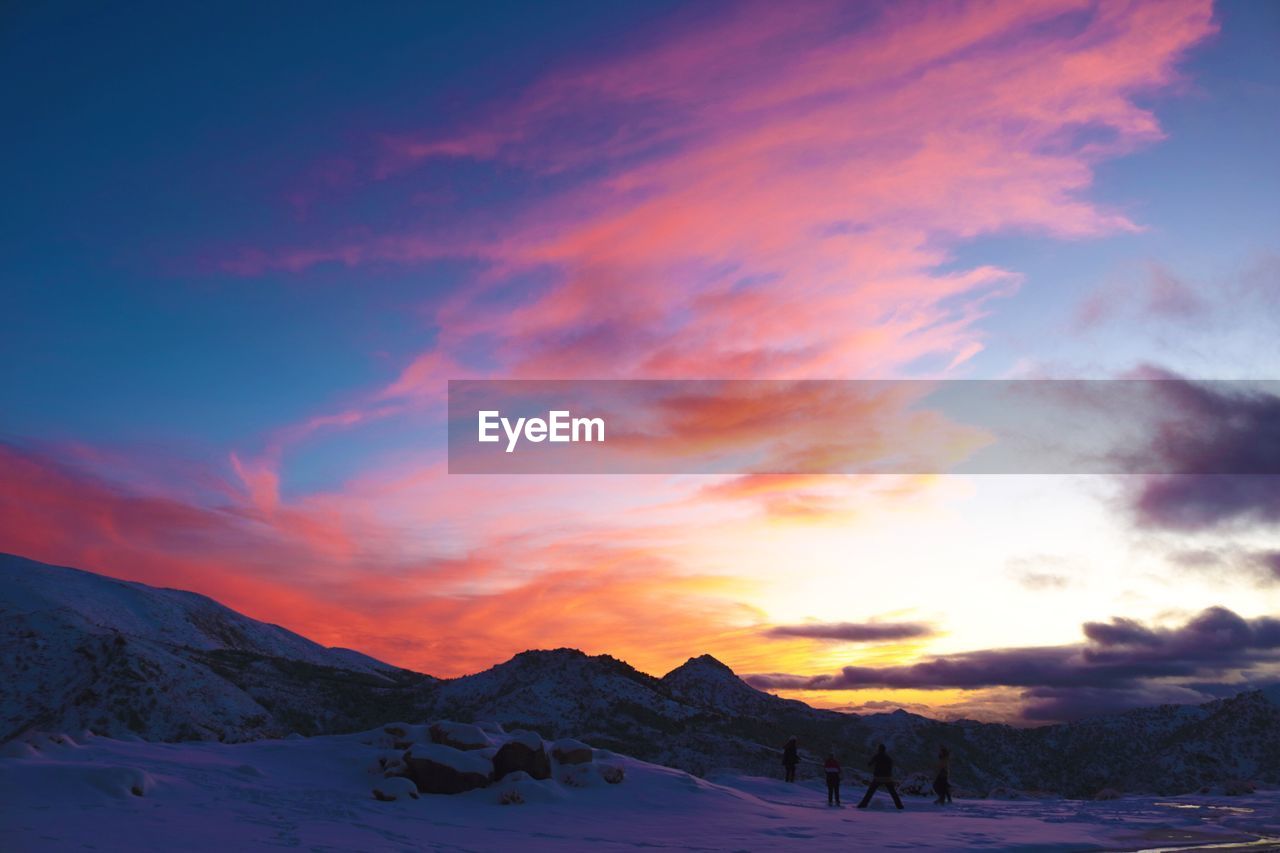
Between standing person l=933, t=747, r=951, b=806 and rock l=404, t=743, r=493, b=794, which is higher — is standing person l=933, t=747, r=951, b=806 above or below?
below

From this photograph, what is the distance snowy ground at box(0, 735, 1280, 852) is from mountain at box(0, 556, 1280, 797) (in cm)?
1804

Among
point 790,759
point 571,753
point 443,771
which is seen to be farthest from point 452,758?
point 790,759

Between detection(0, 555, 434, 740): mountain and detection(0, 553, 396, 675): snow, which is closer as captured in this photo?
detection(0, 555, 434, 740): mountain

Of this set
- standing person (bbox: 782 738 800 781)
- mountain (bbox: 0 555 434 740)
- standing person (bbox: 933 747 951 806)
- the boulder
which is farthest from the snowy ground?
mountain (bbox: 0 555 434 740)

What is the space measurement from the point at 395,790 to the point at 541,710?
2785 inches

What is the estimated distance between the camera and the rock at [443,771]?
23.7m

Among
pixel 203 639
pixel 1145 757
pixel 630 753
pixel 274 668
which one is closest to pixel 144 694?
pixel 274 668

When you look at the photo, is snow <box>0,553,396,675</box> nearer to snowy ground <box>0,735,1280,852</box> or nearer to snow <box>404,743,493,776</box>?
snowy ground <box>0,735,1280,852</box>

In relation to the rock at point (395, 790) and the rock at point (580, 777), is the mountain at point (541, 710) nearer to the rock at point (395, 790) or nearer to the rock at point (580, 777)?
the rock at point (580, 777)

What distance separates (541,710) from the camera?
90.1m

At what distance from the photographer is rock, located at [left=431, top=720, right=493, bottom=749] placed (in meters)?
27.3

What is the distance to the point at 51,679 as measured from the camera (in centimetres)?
7975

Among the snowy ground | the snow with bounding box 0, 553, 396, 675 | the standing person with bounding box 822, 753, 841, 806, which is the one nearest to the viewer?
the snowy ground

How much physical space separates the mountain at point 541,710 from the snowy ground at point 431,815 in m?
18.0
